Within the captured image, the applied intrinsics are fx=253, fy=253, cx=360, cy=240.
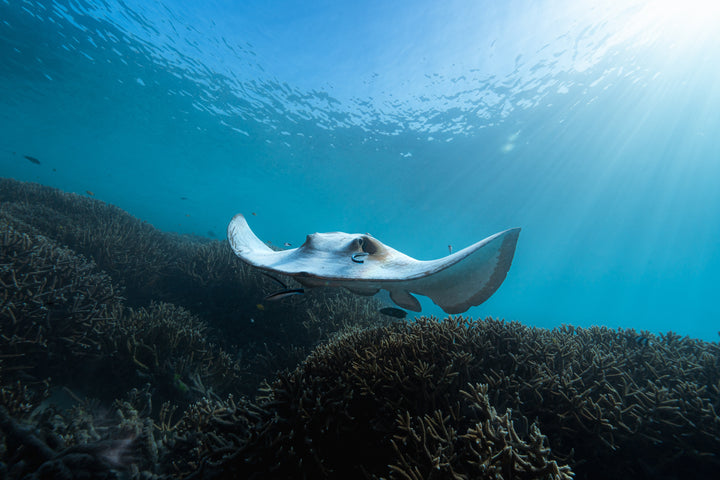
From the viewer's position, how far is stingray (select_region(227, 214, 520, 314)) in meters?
1.79

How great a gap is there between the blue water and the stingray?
18.0 meters

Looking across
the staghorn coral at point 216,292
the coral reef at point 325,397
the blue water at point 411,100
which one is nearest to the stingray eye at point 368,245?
the coral reef at point 325,397

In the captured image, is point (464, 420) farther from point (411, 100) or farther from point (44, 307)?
point (411, 100)

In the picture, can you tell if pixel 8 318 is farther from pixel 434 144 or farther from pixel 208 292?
pixel 434 144

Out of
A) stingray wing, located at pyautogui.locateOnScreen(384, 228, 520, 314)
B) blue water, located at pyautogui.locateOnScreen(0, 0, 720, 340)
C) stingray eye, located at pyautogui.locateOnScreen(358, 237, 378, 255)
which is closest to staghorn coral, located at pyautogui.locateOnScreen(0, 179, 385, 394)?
stingray eye, located at pyautogui.locateOnScreen(358, 237, 378, 255)

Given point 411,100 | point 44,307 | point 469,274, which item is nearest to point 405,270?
point 469,274

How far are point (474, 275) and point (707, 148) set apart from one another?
46.5m

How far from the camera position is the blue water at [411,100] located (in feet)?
49.6

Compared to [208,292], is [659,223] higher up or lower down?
higher up

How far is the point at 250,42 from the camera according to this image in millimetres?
16875

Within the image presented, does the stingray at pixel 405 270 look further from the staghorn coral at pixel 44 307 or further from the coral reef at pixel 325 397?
the staghorn coral at pixel 44 307

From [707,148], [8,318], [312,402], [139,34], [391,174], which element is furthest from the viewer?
[391,174]

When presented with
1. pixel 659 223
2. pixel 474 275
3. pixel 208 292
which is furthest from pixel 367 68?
pixel 659 223

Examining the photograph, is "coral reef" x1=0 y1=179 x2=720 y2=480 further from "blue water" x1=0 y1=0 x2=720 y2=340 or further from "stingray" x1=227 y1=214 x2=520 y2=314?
"blue water" x1=0 y1=0 x2=720 y2=340
